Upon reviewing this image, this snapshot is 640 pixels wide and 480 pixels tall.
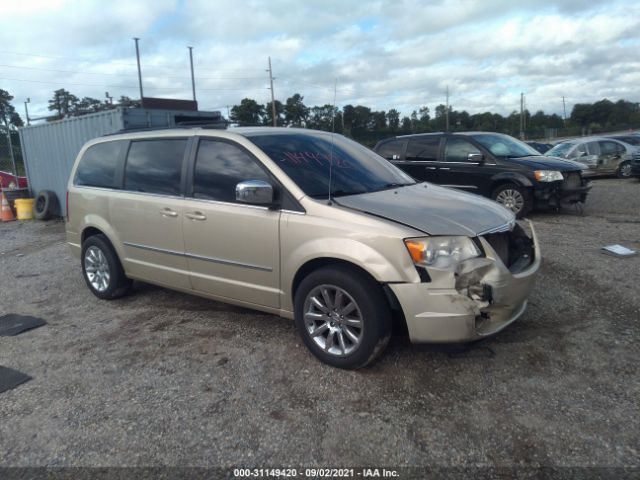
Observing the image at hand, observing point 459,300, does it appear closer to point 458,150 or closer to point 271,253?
point 271,253

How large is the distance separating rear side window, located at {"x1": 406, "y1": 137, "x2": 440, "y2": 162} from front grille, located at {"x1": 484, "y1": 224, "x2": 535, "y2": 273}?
6.01 m

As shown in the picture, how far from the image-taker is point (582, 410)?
9.68 feet

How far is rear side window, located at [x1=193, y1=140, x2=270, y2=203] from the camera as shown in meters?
4.05

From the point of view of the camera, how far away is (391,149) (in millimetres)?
10383

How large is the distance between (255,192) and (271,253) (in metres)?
0.51

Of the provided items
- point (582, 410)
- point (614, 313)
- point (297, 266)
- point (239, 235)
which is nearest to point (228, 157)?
point (239, 235)

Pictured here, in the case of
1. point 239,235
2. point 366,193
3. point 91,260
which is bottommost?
point 91,260

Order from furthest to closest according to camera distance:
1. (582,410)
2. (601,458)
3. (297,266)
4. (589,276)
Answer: (589,276)
(297,266)
(582,410)
(601,458)

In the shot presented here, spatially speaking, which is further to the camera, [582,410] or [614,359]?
[614,359]

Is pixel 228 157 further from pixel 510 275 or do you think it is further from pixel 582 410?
pixel 582 410

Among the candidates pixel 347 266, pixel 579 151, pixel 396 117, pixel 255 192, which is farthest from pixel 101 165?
pixel 396 117

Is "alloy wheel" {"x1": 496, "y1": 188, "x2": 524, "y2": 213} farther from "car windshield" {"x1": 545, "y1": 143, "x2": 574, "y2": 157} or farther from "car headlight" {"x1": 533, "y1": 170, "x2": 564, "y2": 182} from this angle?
"car windshield" {"x1": 545, "y1": 143, "x2": 574, "y2": 157}

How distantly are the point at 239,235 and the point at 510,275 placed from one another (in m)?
2.09

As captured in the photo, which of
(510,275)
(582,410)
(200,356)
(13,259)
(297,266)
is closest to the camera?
(582,410)
